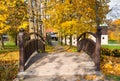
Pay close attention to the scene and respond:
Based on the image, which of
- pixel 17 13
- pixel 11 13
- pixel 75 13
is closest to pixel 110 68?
pixel 11 13

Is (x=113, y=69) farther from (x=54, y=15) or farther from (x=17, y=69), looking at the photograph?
(x=54, y=15)

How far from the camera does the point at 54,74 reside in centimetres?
920

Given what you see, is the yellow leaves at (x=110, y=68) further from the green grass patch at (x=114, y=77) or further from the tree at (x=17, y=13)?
the tree at (x=17, y=13)

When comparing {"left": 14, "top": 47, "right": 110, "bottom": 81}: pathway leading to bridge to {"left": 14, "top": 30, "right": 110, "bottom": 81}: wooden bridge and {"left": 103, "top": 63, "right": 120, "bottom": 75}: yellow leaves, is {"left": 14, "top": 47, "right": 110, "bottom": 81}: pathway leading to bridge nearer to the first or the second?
{"left": 14, "top": 30, "right": 110, "bottom": 81}: wooden bridge

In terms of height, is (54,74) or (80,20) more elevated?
(80,20)

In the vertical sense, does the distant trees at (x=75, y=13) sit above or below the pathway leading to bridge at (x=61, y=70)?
above

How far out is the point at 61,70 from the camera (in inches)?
380

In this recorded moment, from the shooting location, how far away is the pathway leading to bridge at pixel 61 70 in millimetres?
8867

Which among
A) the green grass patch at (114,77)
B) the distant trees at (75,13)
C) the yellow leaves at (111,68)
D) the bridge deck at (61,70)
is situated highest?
the distant trees at (75,13)

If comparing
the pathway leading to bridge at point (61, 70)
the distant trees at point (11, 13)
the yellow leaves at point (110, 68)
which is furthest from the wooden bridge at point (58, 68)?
the distant trees at point (11, 13)

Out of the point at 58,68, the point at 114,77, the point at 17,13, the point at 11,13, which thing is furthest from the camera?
the point at 17,13

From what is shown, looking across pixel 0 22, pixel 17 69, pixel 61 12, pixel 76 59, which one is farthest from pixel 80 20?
pixel 17 69

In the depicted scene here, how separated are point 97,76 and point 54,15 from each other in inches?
599

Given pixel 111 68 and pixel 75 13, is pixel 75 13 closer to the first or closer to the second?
pixel 75 13
